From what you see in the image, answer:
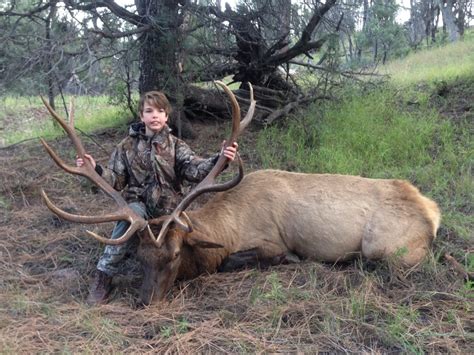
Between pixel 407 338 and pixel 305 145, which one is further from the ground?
pixel 305 145

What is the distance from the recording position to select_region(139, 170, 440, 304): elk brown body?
4.62 m

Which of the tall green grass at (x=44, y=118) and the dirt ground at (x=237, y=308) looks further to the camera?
the tall green grass at (x=44, y=118)

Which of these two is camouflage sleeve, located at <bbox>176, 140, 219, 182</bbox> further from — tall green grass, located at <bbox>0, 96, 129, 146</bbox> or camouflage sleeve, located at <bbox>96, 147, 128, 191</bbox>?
tall green grass, located at <bbox>0, 96, 129, 146</bbox>

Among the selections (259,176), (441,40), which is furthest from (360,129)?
(441,40)

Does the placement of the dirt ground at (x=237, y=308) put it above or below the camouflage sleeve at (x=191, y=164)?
below

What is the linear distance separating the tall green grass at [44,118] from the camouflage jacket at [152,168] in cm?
208

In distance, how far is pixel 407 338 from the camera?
11.3 ft

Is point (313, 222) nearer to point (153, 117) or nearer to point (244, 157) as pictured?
point (153, 117)

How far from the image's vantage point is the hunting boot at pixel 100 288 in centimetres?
423

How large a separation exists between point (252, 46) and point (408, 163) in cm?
289

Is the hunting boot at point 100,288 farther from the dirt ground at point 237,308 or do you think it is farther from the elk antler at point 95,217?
the elk antler at point 95,217

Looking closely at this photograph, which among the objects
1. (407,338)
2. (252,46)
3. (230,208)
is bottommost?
(407,338)

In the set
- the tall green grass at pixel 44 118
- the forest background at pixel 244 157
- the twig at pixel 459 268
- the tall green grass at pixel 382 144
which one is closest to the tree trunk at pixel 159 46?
the forest background at pixel 244 157

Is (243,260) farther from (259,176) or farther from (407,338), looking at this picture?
(407,338)
